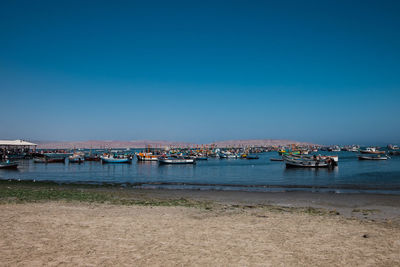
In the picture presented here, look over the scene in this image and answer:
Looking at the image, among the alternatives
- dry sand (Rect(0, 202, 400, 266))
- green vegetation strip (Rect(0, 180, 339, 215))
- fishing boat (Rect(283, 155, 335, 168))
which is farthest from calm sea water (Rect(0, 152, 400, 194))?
dry sand (Rect(0, 202, 400, 266))

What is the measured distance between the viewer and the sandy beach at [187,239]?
22.0ft

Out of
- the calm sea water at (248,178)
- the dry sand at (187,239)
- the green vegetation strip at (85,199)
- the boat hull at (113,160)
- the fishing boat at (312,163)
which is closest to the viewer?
the dry sand at (187,239)

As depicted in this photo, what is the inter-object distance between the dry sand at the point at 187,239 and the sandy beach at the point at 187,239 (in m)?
0.02

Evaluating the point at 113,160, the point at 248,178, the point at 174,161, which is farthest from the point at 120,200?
the point at 113,160

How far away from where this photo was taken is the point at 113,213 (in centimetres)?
1206

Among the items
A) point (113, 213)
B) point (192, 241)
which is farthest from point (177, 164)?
point (192, 241)

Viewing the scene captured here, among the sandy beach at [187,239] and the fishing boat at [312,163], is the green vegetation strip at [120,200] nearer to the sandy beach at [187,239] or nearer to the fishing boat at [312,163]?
the sandy beach at [187,239]

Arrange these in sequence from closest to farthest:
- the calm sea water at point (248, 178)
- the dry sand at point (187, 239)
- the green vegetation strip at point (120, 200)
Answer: the dry sand at point (187, 239) → the green vegetation strip at point (120, 200) → the calm sea water at point (248, 178)

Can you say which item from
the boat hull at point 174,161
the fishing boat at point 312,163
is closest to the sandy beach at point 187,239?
the fishing boat at point 312,163

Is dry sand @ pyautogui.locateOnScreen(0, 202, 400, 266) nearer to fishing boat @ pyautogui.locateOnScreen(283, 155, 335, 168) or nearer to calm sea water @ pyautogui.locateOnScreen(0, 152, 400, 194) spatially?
calm sea water @ pyautogui.locateOnScreen(0, 152, 400, 194)

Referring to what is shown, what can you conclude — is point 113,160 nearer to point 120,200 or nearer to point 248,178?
point 248,178

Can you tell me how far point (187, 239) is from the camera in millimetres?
8320

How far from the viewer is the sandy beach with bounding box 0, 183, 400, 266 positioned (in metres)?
6.72

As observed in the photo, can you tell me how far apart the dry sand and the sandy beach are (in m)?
0.02
